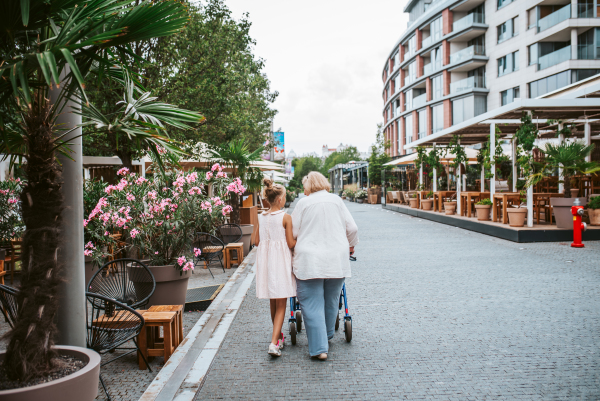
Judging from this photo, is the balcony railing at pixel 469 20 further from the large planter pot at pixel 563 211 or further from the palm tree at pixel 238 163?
the palm tree at pixel 238 163

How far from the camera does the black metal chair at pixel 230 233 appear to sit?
10625mm

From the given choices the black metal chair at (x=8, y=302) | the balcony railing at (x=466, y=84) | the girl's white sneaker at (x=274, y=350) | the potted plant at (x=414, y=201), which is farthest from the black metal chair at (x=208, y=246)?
the balcony railing at (x=466, y=84)

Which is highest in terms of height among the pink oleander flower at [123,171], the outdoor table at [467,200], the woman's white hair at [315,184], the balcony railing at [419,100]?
the balcony railing at [419,100]

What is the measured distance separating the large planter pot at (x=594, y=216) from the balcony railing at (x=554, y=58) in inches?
929

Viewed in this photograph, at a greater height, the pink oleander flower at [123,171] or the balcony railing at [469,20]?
the balcony railing at [469,20]

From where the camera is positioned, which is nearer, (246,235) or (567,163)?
(246,235)

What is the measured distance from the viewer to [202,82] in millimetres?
12297

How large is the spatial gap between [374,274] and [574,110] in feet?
32.4

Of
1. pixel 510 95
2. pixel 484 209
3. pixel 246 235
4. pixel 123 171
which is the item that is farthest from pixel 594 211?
pixel 510 95

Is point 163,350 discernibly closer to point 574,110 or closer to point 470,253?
point 470,253

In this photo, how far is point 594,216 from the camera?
1247cm

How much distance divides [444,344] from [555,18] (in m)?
34.9

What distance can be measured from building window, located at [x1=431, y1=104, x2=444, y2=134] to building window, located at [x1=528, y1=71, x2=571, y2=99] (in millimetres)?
9111

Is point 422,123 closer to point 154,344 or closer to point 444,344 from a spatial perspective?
point 444,344
